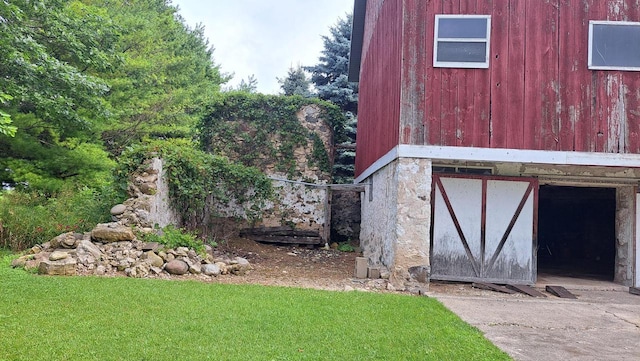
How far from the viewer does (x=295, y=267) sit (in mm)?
10141

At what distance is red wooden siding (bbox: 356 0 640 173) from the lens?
7.81 meters

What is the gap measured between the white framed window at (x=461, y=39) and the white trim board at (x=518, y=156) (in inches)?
64.2

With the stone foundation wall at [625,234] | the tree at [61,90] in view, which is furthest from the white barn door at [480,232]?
the tree at [61,90]

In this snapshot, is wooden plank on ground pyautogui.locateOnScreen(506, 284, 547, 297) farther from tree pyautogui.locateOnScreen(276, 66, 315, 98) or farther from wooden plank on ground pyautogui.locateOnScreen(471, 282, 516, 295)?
A: tree pyautogui.locateOnScreen(276, 66, 315, 98)

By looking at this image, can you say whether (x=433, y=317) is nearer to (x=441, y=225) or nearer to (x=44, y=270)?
(x=441, y=225)

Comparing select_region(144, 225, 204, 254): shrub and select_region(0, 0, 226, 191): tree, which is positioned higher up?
select_region(0, 0, 226, 191): tree

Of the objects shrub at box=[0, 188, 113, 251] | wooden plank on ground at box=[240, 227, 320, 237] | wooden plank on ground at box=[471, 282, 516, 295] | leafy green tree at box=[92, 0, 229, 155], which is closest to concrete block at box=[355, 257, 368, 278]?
wooden plank on ground at box=[471, 282, 516, 295]

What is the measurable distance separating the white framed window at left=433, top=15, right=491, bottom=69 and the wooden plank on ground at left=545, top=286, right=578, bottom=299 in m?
4.50

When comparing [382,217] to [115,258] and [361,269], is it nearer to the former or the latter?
[361,269]

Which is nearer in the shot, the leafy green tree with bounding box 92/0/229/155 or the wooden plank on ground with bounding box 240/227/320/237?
the wooden plank on ground with bounding box 240/227/320/237

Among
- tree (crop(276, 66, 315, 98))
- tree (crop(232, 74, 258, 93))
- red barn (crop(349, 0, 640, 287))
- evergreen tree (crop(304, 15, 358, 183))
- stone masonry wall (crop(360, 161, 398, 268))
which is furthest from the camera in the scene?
tree (crop(232, 74, 258, 93))

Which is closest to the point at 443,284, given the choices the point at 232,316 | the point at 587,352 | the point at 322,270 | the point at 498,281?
the point at 498,281

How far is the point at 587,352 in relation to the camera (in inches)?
170

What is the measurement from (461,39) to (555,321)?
5.10 meters
